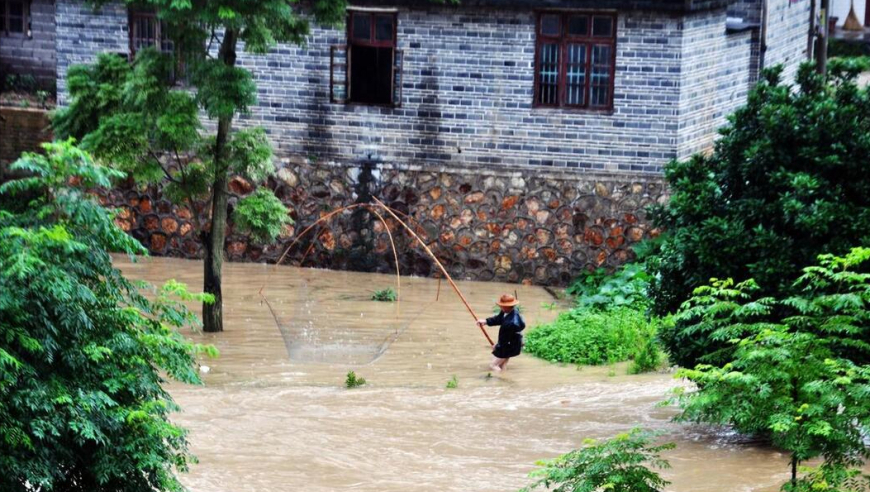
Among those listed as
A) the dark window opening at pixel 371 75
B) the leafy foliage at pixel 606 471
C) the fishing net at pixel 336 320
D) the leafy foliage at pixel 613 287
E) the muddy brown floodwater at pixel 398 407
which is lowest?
the muddy brown floodwater at pixel 398 407

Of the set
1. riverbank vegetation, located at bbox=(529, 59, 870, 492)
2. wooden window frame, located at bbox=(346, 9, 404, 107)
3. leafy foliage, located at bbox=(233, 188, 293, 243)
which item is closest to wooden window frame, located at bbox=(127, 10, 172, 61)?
wooden window frame, located at bbox=(346, 9, 404, 107)

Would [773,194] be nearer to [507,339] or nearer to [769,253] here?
[769,253]

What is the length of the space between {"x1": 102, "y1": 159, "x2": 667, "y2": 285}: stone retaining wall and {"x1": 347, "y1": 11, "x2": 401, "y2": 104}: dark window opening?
42.2 inches

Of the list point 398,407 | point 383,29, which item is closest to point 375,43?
point 383,29

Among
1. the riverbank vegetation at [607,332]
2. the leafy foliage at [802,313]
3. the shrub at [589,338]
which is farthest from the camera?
the shrub at [589,338]

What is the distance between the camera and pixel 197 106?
16609 millimetres

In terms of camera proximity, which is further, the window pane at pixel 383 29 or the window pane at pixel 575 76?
the window pane at pixel 383 29

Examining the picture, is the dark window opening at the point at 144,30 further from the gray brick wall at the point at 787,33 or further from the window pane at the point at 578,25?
the gray brick wall at the point at 787,33

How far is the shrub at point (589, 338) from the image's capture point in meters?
16.2

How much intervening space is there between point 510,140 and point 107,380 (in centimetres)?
1220

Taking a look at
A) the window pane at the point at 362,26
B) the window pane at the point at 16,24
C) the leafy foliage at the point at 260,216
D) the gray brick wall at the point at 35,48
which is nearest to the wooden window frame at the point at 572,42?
the window pane at the point at 362,26

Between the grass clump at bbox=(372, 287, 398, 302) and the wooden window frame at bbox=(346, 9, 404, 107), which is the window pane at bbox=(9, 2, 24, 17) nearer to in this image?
the wooden window frame at bbox=(346, 9, 404, 107)

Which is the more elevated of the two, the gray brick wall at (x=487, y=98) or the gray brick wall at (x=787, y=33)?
the gray brick wall at (x=787, y=33)

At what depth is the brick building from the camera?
19547 mm
